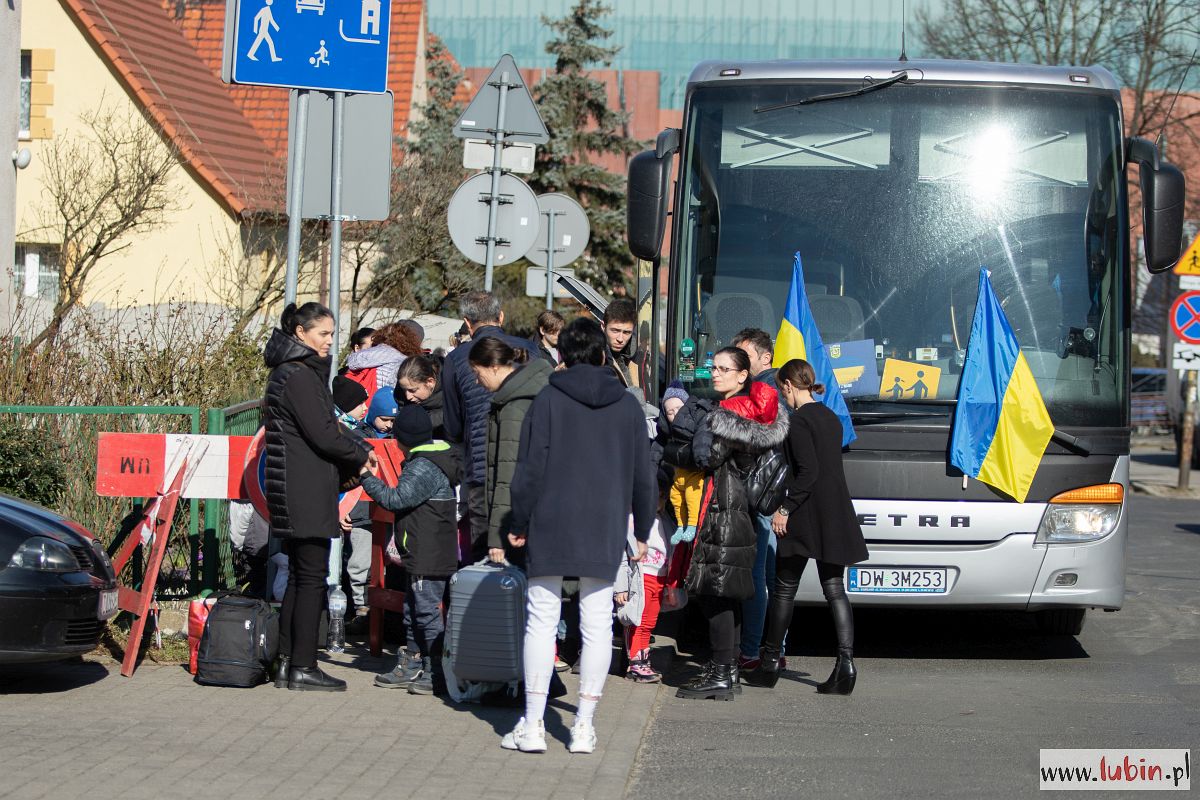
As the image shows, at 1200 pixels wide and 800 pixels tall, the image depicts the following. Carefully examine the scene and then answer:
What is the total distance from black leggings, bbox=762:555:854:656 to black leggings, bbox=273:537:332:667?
96.3 inches

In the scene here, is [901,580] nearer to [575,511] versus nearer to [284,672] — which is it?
[575,511]

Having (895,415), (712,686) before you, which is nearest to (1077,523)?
(895,415)

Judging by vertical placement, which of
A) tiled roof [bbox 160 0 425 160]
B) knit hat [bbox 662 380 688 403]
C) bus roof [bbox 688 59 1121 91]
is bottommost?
knit hat [bbox 662 380 688 403]

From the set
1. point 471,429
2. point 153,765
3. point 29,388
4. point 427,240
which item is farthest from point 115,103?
point 153,765

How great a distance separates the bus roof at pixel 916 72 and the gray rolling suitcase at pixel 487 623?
145 inches

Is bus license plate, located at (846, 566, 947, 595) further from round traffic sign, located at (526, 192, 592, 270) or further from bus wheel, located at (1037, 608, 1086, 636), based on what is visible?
round traffic sign, located at (526, 192, 592, 270)

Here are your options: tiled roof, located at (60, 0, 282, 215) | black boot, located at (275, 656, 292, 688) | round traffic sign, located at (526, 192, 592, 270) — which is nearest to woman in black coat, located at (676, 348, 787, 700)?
black boot, located at (275, 656, 292, 688)

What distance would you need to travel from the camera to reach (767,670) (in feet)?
28.3

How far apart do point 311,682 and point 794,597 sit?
266cm

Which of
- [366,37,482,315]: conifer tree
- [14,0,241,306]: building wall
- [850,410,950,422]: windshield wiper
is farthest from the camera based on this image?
[14,0,241,306]: building wall

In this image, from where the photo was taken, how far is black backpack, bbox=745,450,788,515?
8.12m

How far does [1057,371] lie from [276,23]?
4.75 metres

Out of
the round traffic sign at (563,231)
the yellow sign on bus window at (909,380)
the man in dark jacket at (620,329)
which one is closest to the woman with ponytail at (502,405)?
the man in dark jacket at (620,329)

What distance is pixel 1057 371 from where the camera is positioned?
9.09 meters
